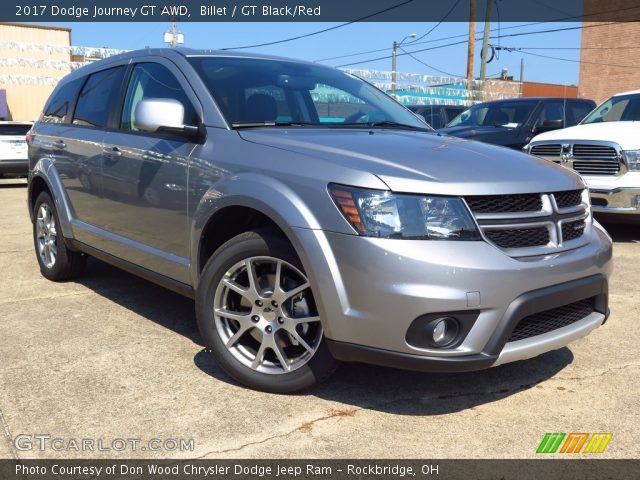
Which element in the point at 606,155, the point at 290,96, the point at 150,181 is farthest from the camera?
the point at 606,155

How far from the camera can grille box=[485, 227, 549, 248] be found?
9.14 feet

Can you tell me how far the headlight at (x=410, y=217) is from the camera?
2701 millimetres

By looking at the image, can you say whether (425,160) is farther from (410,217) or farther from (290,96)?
(290,96)

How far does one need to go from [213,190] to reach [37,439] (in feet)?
4.65

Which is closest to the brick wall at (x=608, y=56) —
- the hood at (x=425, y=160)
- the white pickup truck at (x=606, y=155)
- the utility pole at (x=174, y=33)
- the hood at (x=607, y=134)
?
the utility pole at (x=174, y=33)

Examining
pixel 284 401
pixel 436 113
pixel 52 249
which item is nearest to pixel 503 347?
pixel 284 401

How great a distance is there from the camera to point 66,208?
5012 mm

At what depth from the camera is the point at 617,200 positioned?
691 centimetres

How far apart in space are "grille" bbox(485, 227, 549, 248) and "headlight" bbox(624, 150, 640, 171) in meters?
4.63

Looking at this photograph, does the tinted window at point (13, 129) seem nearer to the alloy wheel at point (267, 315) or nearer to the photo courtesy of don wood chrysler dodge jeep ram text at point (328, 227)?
the photo courtesy of don wood chrysler dodge jeep ram text at point (328, 227)

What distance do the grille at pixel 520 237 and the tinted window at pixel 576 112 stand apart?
7.98m

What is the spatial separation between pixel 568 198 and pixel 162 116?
2.14m

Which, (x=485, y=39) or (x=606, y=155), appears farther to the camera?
(x=485, y=39)

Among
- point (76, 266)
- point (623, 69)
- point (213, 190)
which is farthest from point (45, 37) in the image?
point (213, 190)
